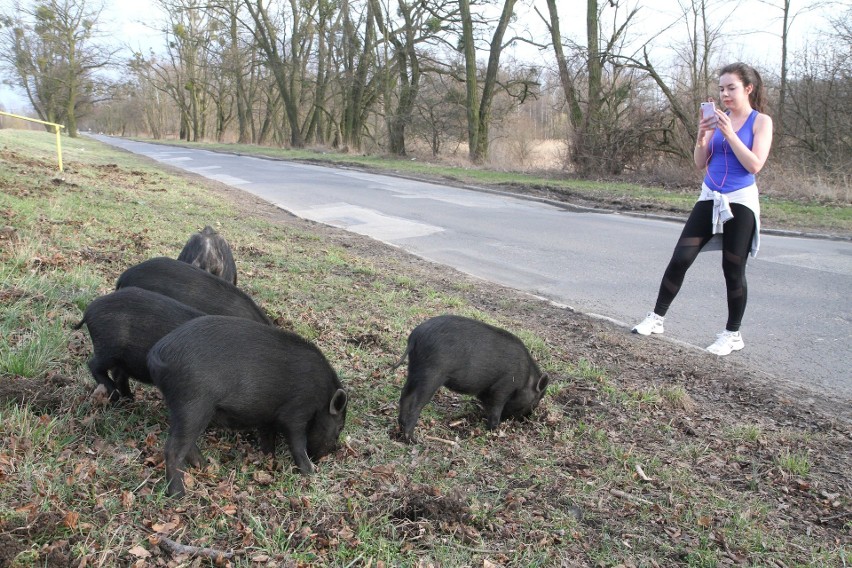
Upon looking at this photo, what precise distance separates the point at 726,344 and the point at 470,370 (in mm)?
3038

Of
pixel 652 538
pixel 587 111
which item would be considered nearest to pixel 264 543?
pixel 652 538

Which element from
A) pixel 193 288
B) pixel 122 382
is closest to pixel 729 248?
pixel 193 288

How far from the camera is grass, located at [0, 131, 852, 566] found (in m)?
2.59

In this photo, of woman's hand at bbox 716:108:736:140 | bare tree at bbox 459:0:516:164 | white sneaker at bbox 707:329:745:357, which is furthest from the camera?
bare tree at bbox 459:0:516:164

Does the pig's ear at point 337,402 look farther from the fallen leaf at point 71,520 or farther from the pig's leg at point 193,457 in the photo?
the fallen leaf at point 71,520

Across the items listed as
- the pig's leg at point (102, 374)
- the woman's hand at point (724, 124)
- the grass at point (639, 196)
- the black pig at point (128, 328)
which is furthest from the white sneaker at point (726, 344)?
the grass at point (639, 196)

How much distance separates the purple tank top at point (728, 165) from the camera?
17.9 ft

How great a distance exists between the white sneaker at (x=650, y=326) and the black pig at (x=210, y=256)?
142 inches

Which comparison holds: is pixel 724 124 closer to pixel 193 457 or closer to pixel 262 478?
pixel 262 478

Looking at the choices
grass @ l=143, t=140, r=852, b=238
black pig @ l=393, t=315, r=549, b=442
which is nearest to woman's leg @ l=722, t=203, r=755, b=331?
black pig @ l=393, t=315, r=549, b=442

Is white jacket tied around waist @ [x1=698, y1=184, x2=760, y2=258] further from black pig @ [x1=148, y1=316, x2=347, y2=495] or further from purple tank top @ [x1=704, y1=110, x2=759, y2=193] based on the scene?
black pig @ [x1=148, y1=316, x2=347, y2=495]

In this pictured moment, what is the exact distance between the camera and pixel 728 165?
5566mm

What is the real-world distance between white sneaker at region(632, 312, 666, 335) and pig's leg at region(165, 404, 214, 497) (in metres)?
4.41

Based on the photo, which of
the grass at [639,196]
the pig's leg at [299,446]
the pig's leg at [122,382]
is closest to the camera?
the pig's leg at [299,446]
